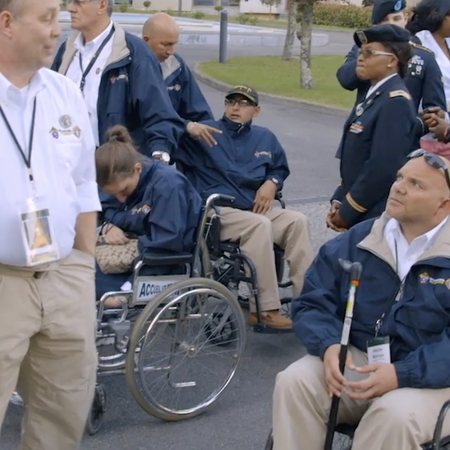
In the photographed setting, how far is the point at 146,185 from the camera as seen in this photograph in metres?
4.16

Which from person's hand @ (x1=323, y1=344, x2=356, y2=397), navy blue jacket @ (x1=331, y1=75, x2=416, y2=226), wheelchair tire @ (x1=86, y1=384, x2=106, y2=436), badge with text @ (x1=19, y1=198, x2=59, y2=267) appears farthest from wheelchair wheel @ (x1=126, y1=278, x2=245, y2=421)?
badge with text @ (x1=19, y1=198, x2=59, y2=267)

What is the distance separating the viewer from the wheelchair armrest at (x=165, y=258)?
13.1ft

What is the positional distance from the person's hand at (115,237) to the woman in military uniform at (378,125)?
1.20m

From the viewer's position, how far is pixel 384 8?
16.8ft

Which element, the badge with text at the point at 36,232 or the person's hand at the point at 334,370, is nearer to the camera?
the badge with text at the point at 36,232

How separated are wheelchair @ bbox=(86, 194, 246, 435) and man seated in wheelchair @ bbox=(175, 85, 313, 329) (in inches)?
15.1

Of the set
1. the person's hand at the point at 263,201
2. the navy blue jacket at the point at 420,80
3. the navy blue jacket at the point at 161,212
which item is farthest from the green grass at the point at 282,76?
the navy blue jacket at the point at 161,212

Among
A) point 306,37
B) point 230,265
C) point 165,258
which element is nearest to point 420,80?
point 230,265

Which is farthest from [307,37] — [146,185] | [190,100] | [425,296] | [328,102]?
[425,296]

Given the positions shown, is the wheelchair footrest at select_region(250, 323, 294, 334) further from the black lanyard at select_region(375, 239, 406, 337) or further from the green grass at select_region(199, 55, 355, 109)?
the green grass at select_region(199, 55, 355, 109)

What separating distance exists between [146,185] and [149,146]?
593 millimetres

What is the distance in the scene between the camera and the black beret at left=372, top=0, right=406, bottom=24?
512 cm

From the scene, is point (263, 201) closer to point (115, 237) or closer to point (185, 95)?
point (185, 95)

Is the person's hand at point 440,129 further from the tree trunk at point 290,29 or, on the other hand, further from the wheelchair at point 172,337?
the tree trunk at point 290,29
